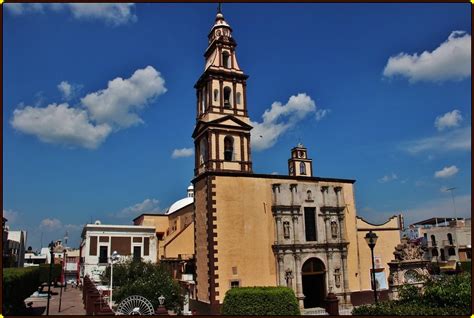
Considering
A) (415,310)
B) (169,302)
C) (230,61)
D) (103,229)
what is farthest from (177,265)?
(415,310)

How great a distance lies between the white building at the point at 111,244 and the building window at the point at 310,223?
20289 millimetres

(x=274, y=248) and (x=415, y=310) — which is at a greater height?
(x=274, y=248)

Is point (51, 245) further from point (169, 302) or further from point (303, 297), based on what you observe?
point (303, 297)

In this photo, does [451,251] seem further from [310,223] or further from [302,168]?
[310,223]

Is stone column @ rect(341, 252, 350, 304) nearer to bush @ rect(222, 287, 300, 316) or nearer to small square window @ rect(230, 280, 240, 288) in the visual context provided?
bush @ rect(222, 287, 300, 316)

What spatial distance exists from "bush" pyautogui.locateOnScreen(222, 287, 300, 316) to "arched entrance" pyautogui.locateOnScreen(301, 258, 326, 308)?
5648mm

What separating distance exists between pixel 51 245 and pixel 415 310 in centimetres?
2114

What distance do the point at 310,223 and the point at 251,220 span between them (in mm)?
4587

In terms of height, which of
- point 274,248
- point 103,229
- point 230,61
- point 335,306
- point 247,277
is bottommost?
point 335,306

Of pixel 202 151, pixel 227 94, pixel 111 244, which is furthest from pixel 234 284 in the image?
pixel 111 244

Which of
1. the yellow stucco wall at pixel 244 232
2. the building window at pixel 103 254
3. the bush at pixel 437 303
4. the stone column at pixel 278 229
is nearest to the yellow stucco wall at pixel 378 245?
the stone column at pixel 278 229

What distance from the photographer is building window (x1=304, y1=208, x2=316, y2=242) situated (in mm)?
28438

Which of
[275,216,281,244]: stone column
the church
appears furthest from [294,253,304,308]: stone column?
[275,216,281,244]: stone column

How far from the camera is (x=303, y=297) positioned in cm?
2675
